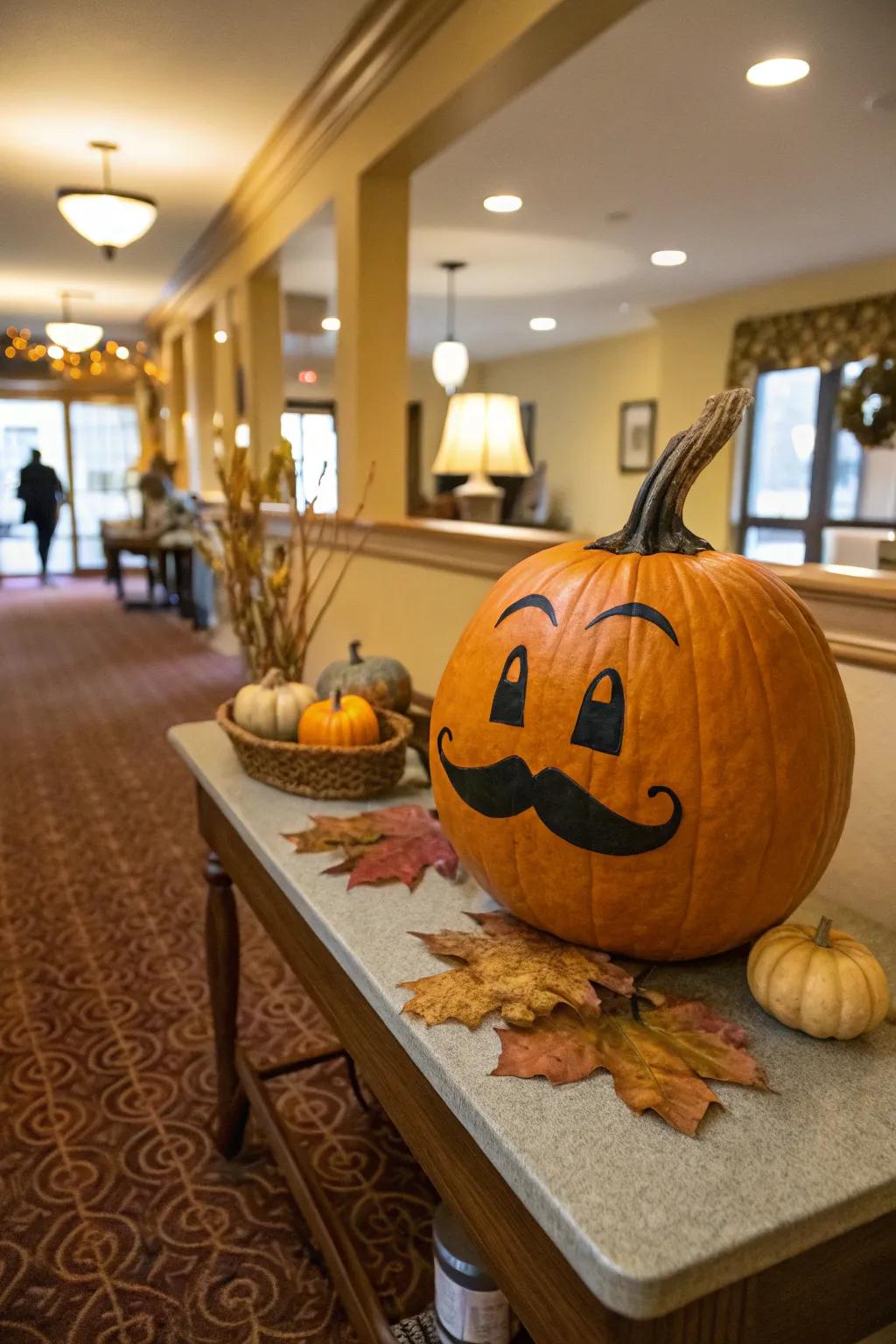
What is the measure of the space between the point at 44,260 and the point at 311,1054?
692 cm

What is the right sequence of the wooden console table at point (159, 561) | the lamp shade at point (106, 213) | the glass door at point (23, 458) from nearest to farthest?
the lamp shade at point (106, 213) < the wooden console table at point (159, 561) < the glass door at point (23, 458)

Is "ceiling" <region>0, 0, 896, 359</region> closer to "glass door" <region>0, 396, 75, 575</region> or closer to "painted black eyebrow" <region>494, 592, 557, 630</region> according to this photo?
"painted black eyebrow" <region>494, 592, 557, 630</region>

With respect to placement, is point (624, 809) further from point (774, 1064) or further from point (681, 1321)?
point (681, 1321)

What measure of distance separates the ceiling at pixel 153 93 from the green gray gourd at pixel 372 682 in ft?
7.82

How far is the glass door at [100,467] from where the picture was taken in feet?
38.0

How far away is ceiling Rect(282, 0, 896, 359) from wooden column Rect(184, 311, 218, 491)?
3.48 ft

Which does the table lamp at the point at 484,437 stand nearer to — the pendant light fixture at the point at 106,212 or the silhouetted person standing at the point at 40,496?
the pendant light fixture at the point at 106,212

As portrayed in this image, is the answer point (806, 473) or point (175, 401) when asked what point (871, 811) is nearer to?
point (806, 473)

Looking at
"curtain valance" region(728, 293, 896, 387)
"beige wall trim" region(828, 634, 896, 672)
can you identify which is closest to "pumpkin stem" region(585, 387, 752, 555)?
"beige wall trim" region(828, 634, 896, 672)

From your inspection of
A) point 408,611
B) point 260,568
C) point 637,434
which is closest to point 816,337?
point 637,434

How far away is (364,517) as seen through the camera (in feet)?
10.8

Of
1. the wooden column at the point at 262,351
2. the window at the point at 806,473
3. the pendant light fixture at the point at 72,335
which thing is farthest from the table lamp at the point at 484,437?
the pendant light fixture at the point at 72,335

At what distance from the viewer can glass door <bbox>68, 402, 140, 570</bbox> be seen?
11.6m

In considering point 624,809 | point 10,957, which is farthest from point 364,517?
point 624,809
